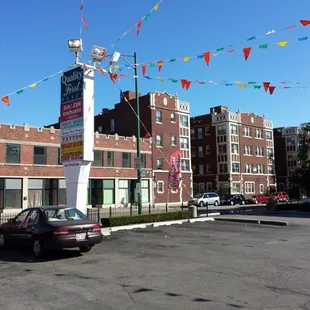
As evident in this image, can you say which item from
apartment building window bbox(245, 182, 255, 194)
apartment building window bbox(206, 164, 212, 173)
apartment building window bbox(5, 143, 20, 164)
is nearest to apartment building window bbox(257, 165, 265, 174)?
apartment building window bbox(245, 182, 255, 194)

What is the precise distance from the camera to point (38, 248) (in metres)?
11.0

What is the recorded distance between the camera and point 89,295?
702 cm

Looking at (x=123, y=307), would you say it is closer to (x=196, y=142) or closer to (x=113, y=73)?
(x=113, y=73)

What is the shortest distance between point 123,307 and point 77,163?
10488mm

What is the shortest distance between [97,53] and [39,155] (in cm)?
2527

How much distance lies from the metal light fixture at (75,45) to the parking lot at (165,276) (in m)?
8.00

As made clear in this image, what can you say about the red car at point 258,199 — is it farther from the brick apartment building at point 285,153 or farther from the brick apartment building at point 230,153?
the brick apartment building at point 285,153

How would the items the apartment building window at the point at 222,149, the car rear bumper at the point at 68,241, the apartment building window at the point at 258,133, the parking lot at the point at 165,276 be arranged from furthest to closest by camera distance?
the apartment building window at the point at 258,133
the apartment building window at the point at 222,149
the car rear bumper at the point at 68,241
the parking lot at the point at 165,276

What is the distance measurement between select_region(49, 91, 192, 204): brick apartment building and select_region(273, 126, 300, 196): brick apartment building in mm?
35253

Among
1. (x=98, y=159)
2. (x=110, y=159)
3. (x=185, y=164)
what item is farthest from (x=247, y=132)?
(x=98, y=159)

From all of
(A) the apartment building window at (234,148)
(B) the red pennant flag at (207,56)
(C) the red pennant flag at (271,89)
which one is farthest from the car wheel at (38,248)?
(A) the apartment building window at (234,148)

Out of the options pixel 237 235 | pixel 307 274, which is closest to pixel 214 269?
pixel 307 274

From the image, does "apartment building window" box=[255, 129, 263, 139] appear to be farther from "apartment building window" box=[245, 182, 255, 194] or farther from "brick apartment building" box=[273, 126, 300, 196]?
"brick apartment building" box=[273, 126, 300, 196]

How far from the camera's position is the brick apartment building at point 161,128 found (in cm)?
5194
